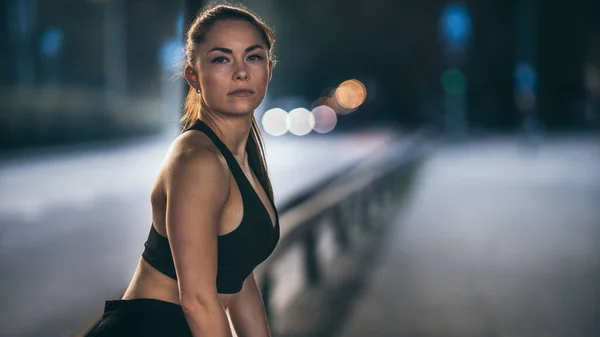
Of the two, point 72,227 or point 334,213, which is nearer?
point 334,213

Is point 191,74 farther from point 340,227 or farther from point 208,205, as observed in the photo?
point 340,227

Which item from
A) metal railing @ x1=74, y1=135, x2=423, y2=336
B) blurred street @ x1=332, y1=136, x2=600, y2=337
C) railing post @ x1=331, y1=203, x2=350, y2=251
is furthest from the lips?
railing post @ x1=331, y1=203, x2=350, y2=251

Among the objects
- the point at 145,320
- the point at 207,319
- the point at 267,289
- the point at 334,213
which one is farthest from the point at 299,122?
the point at 207,319

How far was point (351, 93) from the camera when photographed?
77.8 m

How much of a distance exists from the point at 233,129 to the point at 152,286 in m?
0.46

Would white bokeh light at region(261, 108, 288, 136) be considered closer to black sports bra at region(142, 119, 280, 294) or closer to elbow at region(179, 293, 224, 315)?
black sports bra at region(142, 119, 280, 294)

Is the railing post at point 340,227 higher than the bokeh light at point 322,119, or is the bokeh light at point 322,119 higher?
the railing post at point 340,227

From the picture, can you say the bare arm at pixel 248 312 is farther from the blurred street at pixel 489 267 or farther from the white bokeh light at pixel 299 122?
the white bokeh light at pixel 299 122

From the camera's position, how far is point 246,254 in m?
2.36

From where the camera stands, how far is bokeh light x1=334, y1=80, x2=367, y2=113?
71.6 meters

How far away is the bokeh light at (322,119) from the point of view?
53250mm

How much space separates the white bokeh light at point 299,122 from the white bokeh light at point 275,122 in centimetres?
44

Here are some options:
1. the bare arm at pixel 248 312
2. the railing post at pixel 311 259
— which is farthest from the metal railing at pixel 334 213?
the bare arm at pixel 248 312

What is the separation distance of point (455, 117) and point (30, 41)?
2287 cm
